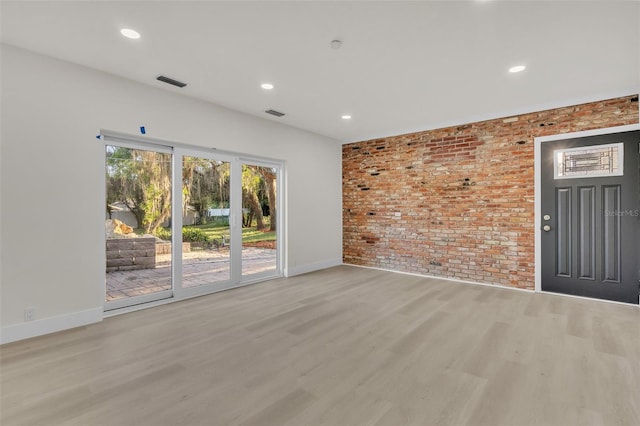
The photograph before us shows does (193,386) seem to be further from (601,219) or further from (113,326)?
(601,219)

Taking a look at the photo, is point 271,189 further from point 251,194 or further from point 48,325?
point 48,325

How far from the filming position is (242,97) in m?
4.19

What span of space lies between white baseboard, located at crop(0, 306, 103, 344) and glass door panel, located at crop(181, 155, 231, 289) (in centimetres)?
111

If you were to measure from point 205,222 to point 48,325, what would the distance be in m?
2.04

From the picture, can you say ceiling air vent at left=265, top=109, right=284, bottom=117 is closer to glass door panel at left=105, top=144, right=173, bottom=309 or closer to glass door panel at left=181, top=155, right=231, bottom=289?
glass door panel at left=181, top=155, right=231, bottom=289

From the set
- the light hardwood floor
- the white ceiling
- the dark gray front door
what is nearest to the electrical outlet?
the light hardwood floor


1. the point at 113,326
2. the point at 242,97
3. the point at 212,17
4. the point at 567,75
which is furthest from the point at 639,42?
the point at 113,326

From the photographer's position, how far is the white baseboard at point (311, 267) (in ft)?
18.7

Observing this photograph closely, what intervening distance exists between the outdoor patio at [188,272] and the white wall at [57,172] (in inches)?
12.6

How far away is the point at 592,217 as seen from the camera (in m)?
4.13

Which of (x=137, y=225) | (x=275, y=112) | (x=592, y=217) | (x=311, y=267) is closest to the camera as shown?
(x=137, y=225)

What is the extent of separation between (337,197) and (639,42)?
16.0ft

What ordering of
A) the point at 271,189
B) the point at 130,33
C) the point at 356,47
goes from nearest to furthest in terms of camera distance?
1. the point at 130,33
2. the point at 356,47
3. the point at 271,189

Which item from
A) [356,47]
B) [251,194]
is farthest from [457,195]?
[251,194]
